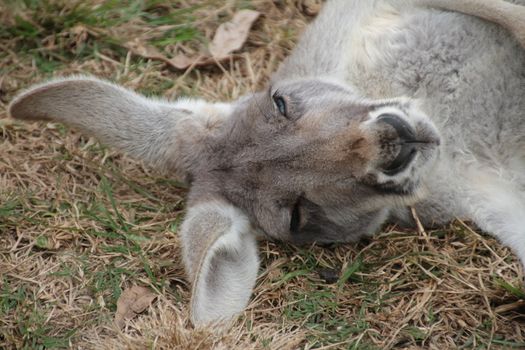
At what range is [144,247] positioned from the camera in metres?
3.85

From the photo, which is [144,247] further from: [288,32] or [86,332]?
[288,32]

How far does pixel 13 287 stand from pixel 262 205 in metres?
1.14

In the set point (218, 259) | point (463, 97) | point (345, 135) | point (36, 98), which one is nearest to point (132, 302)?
point (218, 259)

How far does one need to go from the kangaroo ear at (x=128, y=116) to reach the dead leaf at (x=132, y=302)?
24.0 inches

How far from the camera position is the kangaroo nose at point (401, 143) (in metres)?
3.27

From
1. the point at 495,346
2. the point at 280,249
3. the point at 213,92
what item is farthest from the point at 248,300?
the point at 213,92

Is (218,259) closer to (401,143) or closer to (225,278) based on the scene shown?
(225,278)

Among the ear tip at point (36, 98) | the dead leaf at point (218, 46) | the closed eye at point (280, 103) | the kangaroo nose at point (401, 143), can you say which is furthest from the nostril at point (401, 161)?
the dead leaf at point (218, 46)

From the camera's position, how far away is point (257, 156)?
355 cm

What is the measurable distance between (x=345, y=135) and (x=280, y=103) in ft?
1.42

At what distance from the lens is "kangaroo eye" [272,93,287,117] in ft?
11.9

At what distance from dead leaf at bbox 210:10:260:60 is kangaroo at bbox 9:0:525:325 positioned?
0.86m

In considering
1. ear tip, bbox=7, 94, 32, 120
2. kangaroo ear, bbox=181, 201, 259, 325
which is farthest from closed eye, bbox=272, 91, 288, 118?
ear tip, bbox=7, 94, 32, 120

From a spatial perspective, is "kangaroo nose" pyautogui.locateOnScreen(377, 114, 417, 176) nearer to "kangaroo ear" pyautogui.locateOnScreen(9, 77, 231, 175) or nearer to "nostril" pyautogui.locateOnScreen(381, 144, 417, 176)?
"nostril" pyautogui.locateOnScreen(381, 144, 417, 176)
